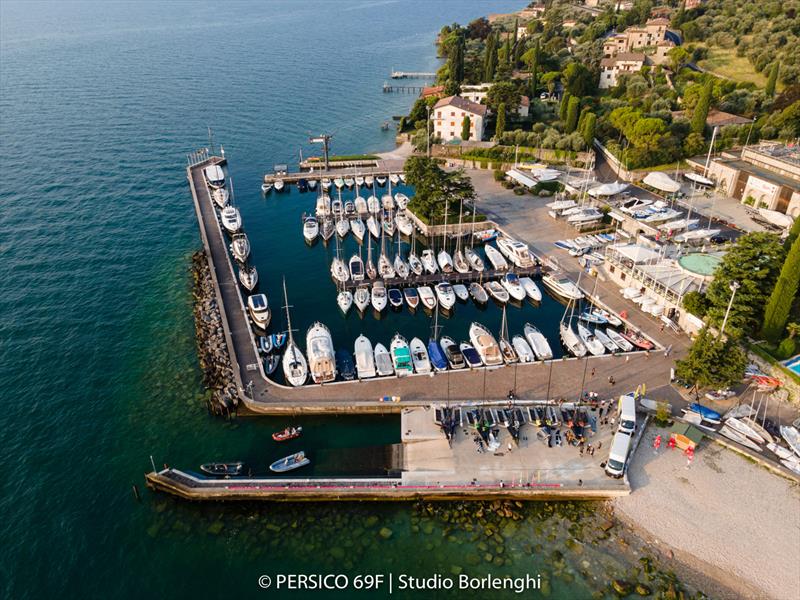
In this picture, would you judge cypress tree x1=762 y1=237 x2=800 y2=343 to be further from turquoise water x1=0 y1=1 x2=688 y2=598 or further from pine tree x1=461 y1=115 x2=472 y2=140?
pine tree x1=461 y1=115 x2=472 y2=140

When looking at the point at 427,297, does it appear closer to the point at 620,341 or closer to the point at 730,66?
the point at 620,341

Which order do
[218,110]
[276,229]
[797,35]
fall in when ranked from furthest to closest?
[218,110] → [797,35] → [276,229]

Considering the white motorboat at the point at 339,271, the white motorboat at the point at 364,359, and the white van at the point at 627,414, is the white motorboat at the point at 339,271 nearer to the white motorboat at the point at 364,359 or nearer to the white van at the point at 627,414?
the white motorboat at the point at 364,359

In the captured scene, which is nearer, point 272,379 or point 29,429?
point 29,429

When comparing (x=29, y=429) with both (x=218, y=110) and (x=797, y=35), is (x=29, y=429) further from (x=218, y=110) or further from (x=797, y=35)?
(x=797, y=35)

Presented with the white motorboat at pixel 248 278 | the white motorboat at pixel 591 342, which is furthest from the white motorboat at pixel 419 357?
the white motorboat at pixel 248 278

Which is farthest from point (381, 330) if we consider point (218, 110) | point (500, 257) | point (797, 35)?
point (797, 35)

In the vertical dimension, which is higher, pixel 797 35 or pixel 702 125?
pixel 797 35
